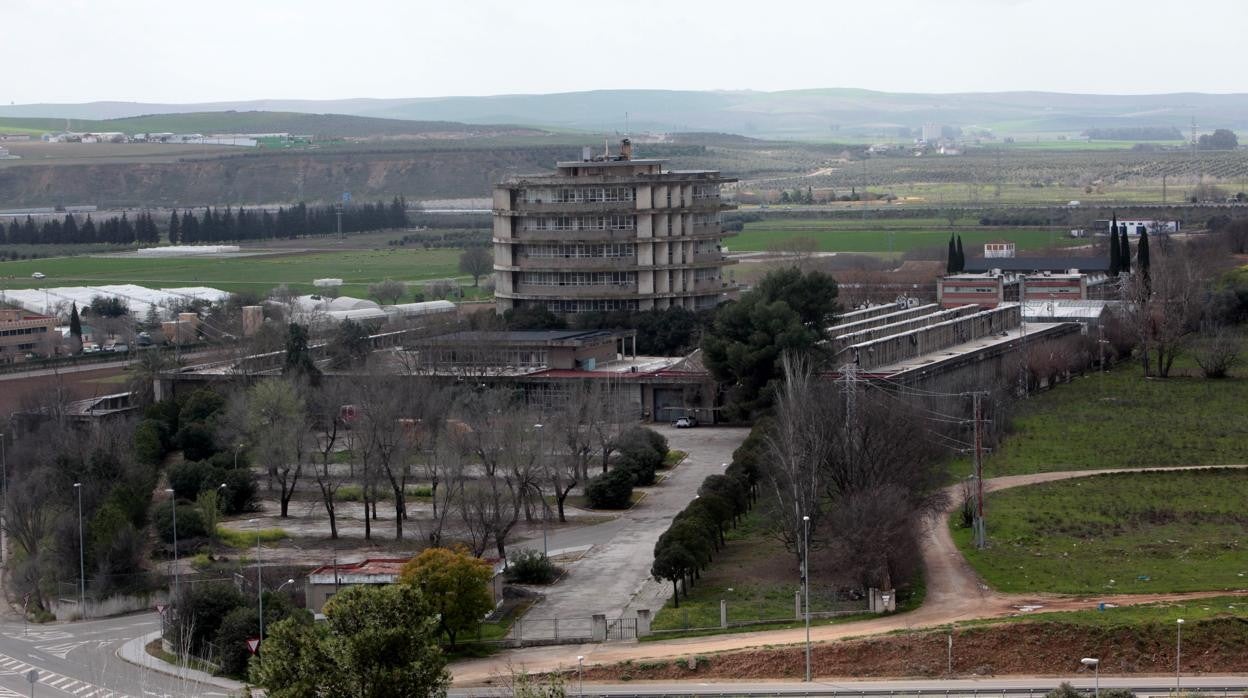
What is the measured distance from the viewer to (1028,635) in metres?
31.9

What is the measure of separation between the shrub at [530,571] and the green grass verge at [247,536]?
7.54 meters

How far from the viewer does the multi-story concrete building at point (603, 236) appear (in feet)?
237

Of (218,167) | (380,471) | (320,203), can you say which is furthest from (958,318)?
(218,167)

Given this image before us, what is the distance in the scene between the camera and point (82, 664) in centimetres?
3503

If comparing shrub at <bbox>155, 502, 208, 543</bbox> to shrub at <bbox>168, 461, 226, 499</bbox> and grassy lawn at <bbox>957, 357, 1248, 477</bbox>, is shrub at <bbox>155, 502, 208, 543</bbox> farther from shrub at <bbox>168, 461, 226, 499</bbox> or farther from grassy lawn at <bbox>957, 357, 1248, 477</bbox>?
grassy lawn at <bbox>957, 357, 1248, 477</bbox>

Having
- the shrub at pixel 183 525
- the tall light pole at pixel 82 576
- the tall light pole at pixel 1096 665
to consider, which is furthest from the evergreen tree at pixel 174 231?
the tall light pole at pixel 1096 665

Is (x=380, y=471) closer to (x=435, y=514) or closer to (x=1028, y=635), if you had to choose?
(x=435, y=514)

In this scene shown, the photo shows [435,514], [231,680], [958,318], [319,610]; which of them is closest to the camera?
[231,680]

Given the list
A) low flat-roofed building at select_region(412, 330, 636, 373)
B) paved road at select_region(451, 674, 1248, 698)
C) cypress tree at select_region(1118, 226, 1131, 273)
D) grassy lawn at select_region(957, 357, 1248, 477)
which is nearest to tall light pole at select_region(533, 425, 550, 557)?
paved road at select_region(451, 674, 1248, 698)

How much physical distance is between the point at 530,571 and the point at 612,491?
8417mm

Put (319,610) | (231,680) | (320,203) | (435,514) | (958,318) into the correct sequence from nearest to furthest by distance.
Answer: (231,680)
(319,610)
(435,514)
(958,318)
(320,203)

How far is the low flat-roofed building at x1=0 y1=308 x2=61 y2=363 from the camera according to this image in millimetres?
77625

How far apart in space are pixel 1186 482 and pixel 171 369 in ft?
116

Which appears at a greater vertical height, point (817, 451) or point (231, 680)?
point (817, 451)
